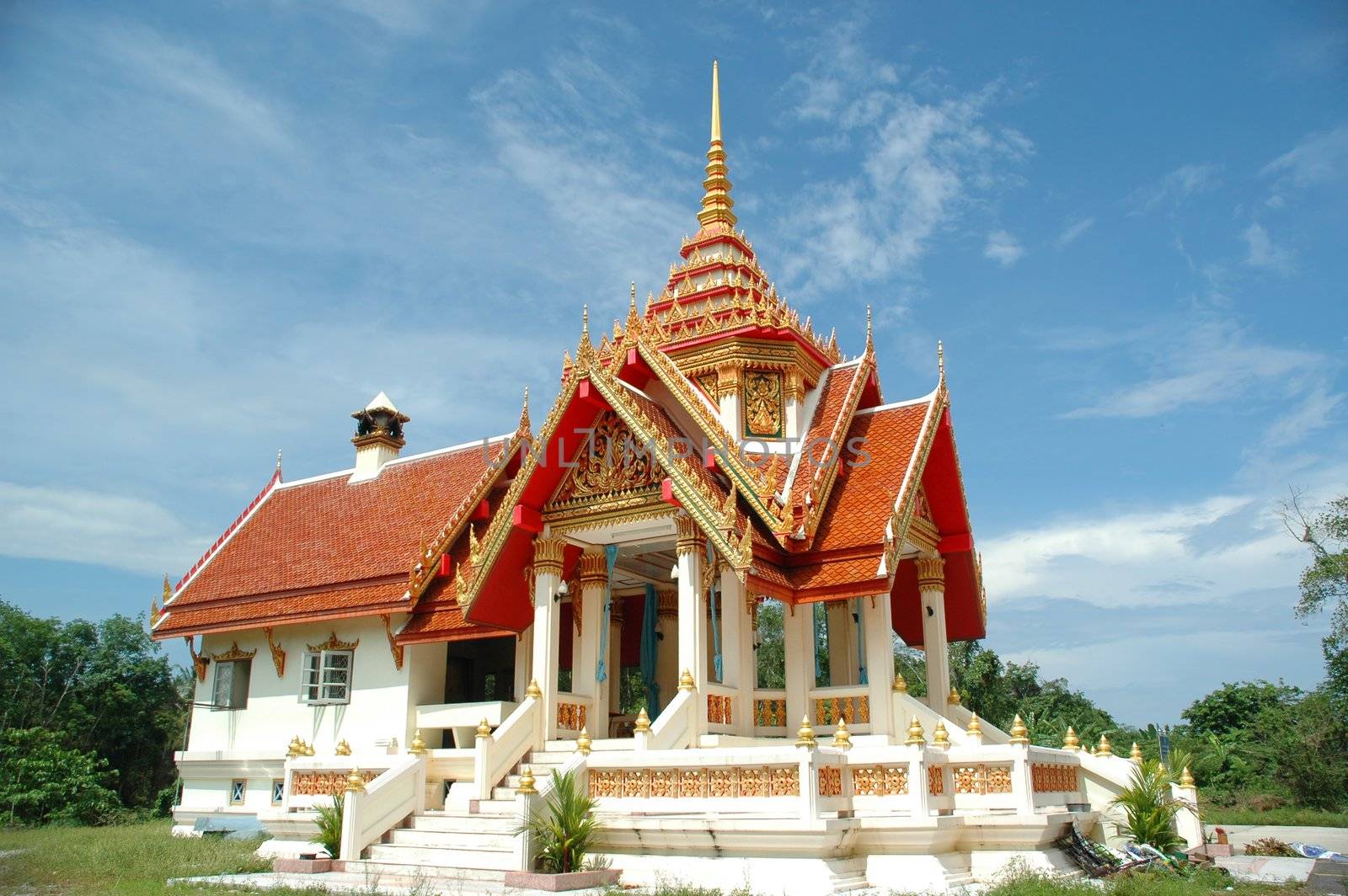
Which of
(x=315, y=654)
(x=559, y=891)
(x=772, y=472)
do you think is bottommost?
(x=559, y=891)

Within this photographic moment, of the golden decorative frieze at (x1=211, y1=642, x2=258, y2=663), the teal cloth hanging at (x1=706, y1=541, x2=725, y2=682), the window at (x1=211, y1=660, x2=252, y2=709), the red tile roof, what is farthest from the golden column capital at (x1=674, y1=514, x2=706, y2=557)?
the window at (x1=211, y1=660, x2=252, y2=709)

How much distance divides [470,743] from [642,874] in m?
6.07

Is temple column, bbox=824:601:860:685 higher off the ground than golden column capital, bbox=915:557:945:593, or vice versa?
golden column capital, bbox=915:557:945:593

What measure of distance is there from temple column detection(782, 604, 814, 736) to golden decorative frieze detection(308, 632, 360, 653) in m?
6.72

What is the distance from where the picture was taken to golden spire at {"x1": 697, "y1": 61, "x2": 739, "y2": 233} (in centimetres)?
1770

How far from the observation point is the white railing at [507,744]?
447 inches

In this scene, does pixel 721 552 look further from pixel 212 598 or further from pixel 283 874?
pixel 212 598

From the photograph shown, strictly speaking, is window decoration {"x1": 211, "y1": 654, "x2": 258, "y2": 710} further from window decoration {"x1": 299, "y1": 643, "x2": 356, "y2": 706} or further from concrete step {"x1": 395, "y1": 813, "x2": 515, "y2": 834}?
concrete step {"x1": 395, "y1": 813, "x2": 515, "y2": 834}

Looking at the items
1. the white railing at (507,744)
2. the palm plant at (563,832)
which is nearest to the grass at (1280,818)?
the white railing at (507,744)

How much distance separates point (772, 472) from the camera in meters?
13.1

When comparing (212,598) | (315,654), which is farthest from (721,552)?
(212,598)

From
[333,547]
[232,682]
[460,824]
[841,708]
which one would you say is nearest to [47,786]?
[232,682]

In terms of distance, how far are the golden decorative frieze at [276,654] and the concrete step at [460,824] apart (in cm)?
662

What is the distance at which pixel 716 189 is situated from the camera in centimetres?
1823
